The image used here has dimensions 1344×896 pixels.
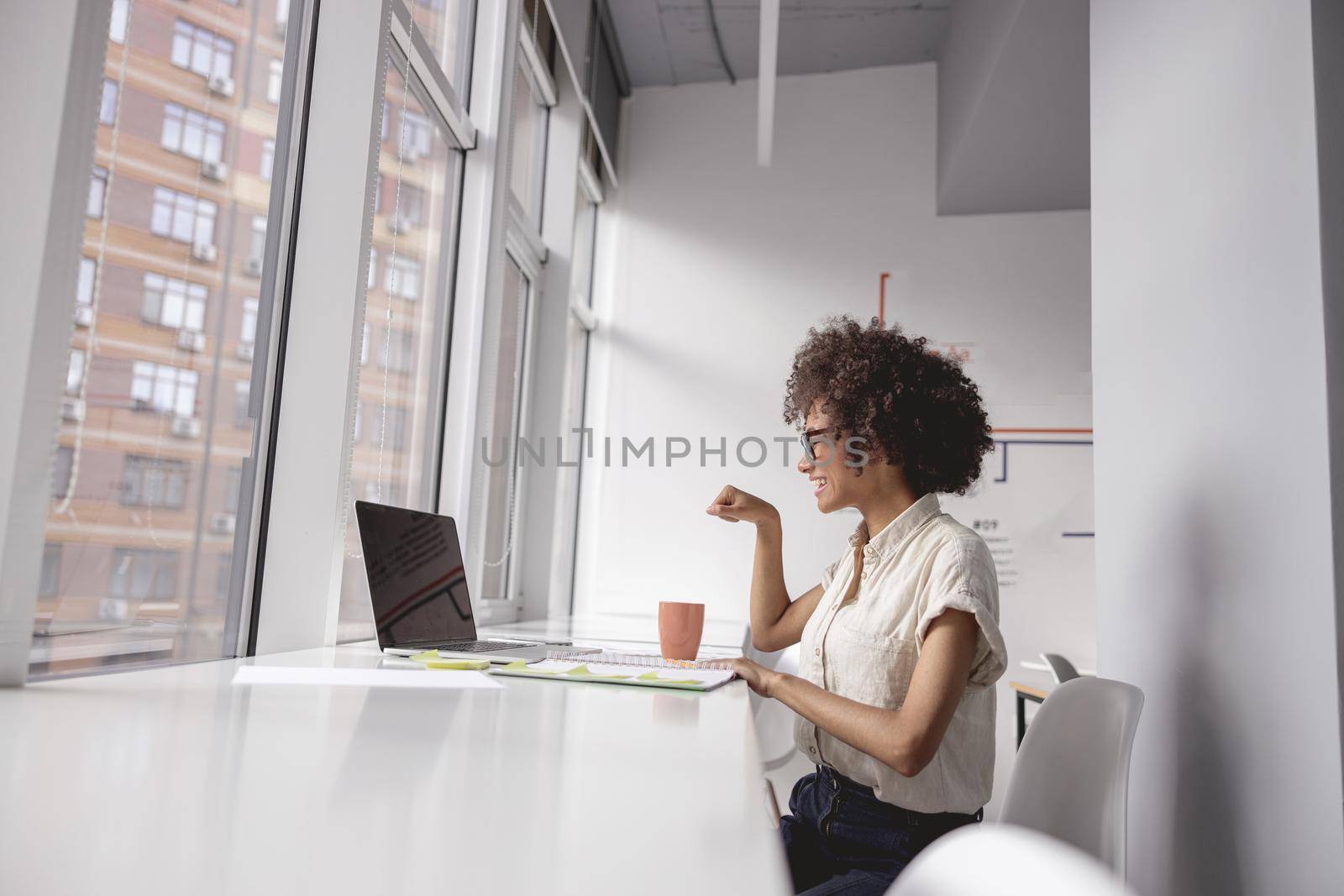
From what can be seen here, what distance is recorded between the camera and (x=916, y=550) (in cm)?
138

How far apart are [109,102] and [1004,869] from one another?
140 centimetres

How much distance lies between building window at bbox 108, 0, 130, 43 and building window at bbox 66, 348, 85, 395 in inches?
16.8

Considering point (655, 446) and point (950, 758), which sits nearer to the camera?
point (950, 758)

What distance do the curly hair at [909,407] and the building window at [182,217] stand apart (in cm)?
104

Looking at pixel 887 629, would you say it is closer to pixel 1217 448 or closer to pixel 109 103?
pixel 1217 448

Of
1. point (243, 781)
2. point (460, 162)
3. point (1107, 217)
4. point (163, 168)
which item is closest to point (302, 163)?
point (163, 168)

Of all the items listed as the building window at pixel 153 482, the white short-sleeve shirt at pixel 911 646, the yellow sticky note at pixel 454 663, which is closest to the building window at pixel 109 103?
the building window at pixel 153 482

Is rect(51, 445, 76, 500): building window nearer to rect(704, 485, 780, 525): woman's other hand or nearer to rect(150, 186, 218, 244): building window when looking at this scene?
rect(150, 186, 218, 244): building window

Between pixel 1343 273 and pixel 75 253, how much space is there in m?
1.49

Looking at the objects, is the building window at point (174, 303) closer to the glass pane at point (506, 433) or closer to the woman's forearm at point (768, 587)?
the woman's forearm at point (768, 587)

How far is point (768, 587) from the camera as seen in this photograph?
1868mm

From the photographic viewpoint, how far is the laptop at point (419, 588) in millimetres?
1509

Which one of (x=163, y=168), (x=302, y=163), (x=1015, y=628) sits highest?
Answer: (x=302, y=163)

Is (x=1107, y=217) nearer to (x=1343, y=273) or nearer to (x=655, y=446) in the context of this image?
(x=1343, y=273)
